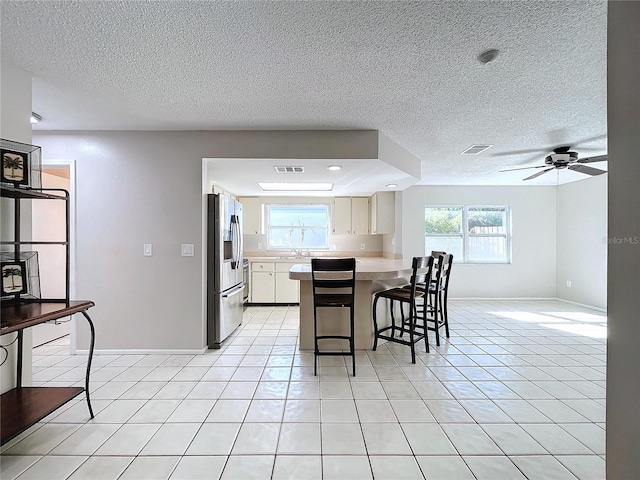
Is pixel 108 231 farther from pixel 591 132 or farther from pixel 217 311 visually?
pixel 591 132

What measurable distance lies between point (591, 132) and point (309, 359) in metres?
3.80

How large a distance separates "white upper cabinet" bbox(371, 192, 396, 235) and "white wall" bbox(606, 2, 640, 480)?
4.74 meters

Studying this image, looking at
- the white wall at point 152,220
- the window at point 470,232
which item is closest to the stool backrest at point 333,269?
the white wall at point 152,220

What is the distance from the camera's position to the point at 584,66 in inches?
→ 82.5

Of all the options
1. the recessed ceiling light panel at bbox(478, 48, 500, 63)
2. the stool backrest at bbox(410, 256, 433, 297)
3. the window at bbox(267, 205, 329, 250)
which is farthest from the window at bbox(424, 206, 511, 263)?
the recessed ceiling light panel at bbox(478, 48, 500, 63)

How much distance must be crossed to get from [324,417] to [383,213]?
14.2 feet

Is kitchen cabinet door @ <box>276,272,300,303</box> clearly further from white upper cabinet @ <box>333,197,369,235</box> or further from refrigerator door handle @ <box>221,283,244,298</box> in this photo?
refrigerator door handle @ <box>221,283,244,298</box>

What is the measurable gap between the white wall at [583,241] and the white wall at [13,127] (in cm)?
716

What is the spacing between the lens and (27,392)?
6.59 ft

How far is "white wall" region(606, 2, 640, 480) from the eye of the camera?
1052 millimetres

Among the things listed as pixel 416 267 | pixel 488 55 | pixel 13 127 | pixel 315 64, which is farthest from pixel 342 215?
pixel 13 127

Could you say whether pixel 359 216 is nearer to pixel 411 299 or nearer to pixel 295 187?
pixel 295 187

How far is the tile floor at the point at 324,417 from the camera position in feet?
5.47

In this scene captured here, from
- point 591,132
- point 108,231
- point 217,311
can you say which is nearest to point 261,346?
point 217,311
